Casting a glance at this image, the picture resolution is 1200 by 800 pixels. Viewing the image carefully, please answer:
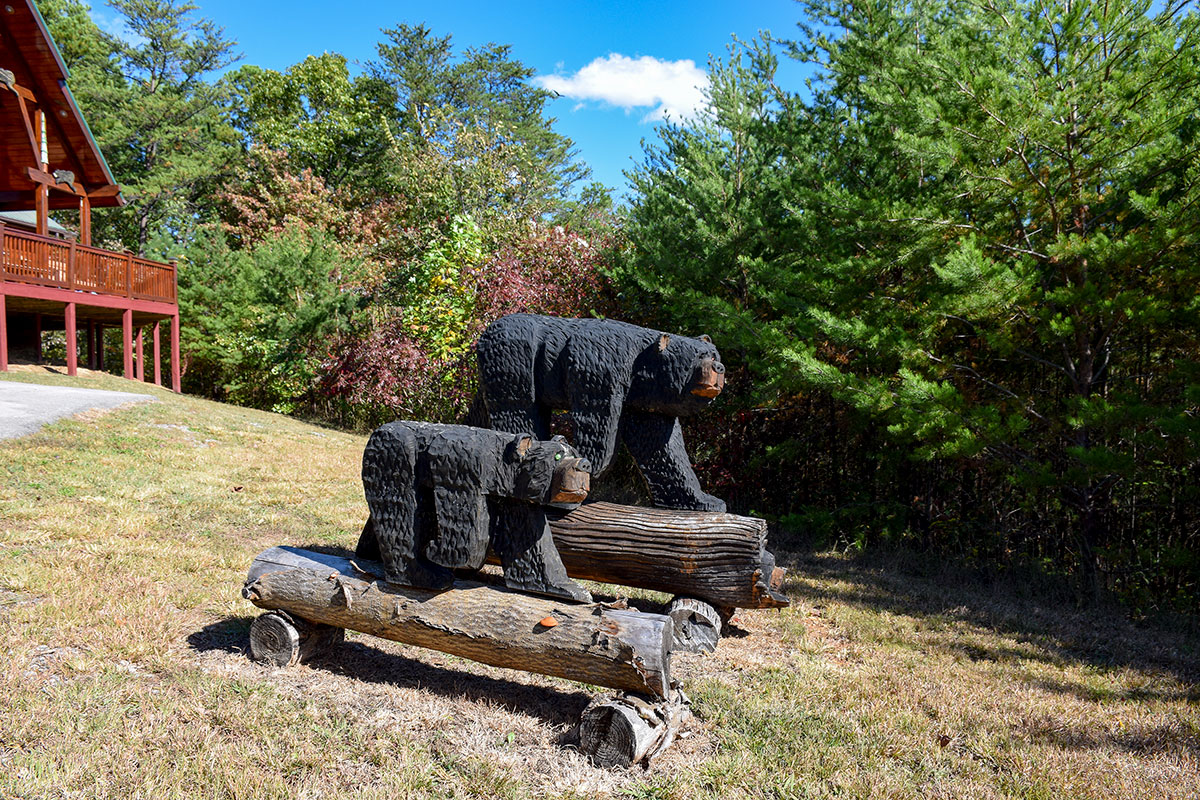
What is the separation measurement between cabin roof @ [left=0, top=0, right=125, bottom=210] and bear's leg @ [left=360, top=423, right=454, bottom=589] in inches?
669

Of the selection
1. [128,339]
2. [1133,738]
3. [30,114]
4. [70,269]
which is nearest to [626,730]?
[1133,738]

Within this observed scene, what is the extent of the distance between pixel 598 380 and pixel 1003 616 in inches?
149

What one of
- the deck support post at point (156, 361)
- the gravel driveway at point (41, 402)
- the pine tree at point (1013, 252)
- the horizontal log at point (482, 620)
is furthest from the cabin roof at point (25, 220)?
the horizontal log at point (482, 620)

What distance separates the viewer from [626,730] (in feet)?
9.95

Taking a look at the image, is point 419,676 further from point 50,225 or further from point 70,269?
point 50,225

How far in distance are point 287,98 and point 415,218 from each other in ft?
42.9

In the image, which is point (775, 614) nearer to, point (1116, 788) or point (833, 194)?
point (1116, 788)

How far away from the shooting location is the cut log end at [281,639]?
3814 mm

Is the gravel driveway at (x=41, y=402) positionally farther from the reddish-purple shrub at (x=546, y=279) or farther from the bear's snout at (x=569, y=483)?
the bear's snout at (x=569, y=483)

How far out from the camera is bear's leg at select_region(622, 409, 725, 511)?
15.2ft

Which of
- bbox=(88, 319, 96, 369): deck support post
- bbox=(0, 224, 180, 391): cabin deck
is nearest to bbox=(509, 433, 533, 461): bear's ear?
bbox=(0, 224, 180, 391): cabin deck

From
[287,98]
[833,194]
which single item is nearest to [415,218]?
[287,98]

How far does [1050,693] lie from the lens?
4.00 meters

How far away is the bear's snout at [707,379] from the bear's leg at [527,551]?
1278mm
